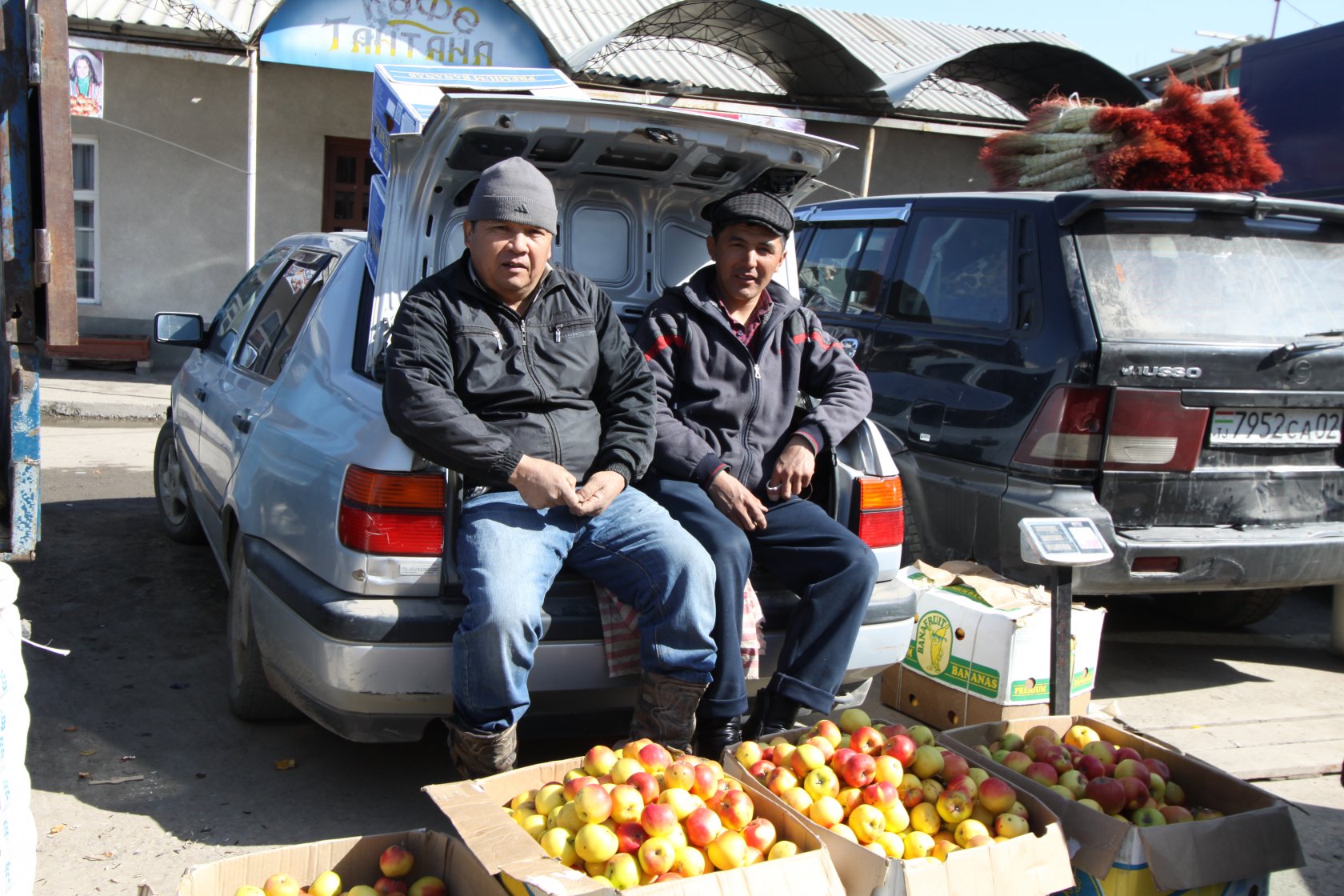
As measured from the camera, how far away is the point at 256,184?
13.0m

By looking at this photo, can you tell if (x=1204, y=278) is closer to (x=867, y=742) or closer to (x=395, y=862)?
(x=867, y=742)

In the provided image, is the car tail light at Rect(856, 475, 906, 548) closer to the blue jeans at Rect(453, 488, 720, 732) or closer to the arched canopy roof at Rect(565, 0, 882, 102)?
the blue jeans at Rect(453, 488, 720, 732)

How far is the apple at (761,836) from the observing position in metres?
2.59

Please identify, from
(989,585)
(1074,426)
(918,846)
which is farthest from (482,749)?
(1074,426)

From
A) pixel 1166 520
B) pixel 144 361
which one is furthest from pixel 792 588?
pixel 144 361

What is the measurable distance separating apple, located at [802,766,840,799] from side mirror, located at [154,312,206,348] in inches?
137

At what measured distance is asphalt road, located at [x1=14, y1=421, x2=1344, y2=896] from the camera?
3.31m

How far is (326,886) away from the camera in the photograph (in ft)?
8.07

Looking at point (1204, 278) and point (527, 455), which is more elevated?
point (1204, 278)

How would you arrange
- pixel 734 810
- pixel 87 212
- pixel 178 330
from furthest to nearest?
pixel 87 212 → pixel 178 330 → pixel 734 810

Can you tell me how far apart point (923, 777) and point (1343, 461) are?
9.47ft

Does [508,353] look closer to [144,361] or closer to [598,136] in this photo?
[598,136]

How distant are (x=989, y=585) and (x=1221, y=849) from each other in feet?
5.56

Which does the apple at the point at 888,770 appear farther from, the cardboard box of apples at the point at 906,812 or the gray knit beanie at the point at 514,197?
the gray knit beanie at the point at 514,197
